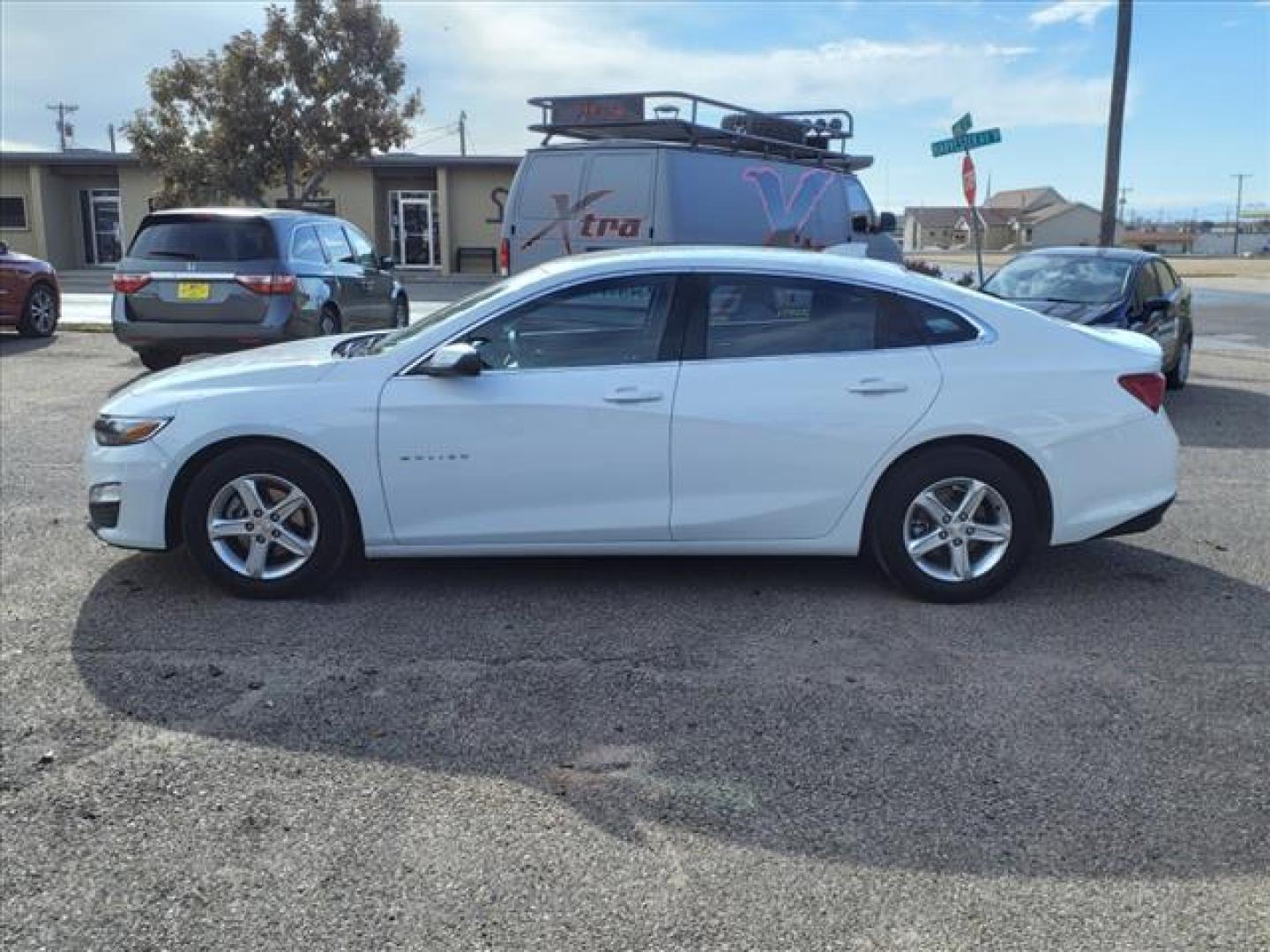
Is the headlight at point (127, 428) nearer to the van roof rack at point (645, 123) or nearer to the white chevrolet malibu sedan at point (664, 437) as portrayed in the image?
the white chevrolet malibu sedan at point (664, 437)

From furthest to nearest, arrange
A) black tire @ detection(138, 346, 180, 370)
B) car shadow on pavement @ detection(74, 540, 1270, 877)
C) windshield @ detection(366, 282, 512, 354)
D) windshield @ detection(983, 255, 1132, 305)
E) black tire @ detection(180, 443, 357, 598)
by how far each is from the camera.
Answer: black tire @ detection(138, 346, 180, 370) → windshield @ detection(983, 255, 1132, 305) → windshield @ detection(366, 282, 512, 354) → black tire @ detection(180, 443, 357, 598) → car shadow on pavement @ detection(74, 540, 1270, 877)

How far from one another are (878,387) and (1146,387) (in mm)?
1236

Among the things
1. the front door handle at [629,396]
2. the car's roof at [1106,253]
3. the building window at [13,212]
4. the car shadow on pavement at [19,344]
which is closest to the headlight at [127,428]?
the front door handle at [629,396]

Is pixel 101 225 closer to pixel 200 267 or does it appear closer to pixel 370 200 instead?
pixel 370 200

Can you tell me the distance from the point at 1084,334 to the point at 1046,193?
14041cm

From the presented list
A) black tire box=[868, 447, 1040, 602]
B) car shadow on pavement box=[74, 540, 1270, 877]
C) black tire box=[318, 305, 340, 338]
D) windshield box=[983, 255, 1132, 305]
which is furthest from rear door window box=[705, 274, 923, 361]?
black tire box=[318, 305, 340, 338]

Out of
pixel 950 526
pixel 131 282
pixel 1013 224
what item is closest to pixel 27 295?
pixel 131 282

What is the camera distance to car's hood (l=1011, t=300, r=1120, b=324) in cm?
1052

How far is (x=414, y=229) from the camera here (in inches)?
1355

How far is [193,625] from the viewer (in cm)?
479

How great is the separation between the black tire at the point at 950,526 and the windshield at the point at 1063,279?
652 centimetres

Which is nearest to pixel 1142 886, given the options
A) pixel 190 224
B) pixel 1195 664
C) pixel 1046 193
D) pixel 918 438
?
pixel 1195 664

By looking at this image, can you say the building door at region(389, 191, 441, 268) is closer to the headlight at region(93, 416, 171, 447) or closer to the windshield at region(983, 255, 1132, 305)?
the windshield at region(983, 255, 1132, 305)

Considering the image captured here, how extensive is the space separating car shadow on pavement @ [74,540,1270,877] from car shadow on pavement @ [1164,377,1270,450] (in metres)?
4.18
